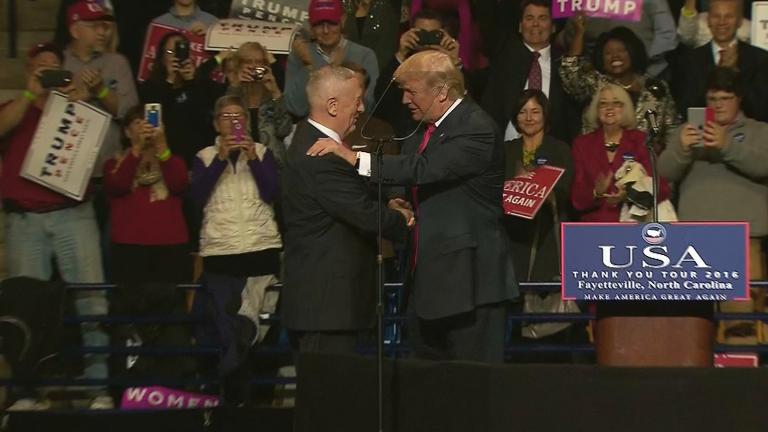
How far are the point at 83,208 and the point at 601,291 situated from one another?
451 cm

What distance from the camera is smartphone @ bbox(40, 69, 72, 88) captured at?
11.3 meters

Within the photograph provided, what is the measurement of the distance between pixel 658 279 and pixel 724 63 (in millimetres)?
3806

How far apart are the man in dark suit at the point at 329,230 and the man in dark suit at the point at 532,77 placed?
2.95 meters

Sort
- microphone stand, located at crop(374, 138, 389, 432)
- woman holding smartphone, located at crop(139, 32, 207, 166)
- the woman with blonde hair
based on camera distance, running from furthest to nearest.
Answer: woman holding smartphone, located at crop(139, 32, 207, 166) < the woman with blonde hair < microphone stand, located at crop(374, 138, 389, 432)

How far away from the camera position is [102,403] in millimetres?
11156

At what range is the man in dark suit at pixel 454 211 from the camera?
8.58m

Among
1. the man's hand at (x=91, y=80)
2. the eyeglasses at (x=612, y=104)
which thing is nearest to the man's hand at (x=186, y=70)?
the man's hand at (x=91, y=80)

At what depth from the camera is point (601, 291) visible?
8.09 m

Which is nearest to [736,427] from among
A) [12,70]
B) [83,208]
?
[83,208]

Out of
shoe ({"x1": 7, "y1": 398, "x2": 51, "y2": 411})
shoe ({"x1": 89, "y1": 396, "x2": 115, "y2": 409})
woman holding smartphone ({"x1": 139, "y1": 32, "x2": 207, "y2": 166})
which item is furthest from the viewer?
woman holding smartphone ({"x1": 139, "y1": 32, "x2": 207, "y2": 166})

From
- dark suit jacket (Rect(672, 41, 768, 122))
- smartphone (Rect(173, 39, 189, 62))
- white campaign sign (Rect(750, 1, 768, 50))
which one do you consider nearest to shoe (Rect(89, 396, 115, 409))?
smartphone (Rect(173, 39, 189, 62))

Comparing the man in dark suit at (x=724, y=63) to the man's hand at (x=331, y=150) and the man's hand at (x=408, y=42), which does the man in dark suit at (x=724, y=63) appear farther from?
the man's hand at (x=331, y=150)

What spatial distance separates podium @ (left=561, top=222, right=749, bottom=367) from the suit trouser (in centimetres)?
69

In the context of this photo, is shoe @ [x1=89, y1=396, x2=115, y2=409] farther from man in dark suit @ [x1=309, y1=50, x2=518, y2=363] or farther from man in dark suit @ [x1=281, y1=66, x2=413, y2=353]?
man in dark suit @ [x1=309, y1=50, x2=518, y2=363]
